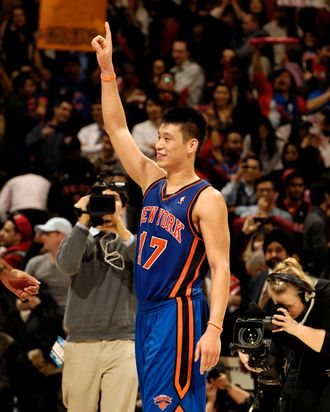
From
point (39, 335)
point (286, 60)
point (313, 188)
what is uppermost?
point (286, 60)

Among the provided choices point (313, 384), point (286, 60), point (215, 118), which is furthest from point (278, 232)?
point (286, 60)

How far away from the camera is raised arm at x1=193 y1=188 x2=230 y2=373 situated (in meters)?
5.18

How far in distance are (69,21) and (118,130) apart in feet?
20.7

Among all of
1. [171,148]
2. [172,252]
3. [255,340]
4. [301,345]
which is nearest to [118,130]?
[171,148]

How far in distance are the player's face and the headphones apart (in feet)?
3.98

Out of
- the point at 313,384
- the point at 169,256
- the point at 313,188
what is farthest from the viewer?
the point at 313,188

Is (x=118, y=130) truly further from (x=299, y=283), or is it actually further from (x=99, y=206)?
(x=299, y=283)

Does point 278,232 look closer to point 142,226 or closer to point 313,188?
point 313,188

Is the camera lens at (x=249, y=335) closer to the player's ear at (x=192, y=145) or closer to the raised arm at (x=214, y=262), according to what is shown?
the raised arm at (x=214, y=262)

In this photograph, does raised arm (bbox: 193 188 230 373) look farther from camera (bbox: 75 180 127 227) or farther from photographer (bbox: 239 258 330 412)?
camera (bbox: 75 180 127 227)

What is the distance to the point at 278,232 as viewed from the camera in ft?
28.8

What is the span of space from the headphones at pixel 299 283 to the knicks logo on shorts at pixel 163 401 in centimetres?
137

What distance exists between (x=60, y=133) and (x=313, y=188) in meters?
3.56

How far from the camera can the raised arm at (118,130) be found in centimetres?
586
